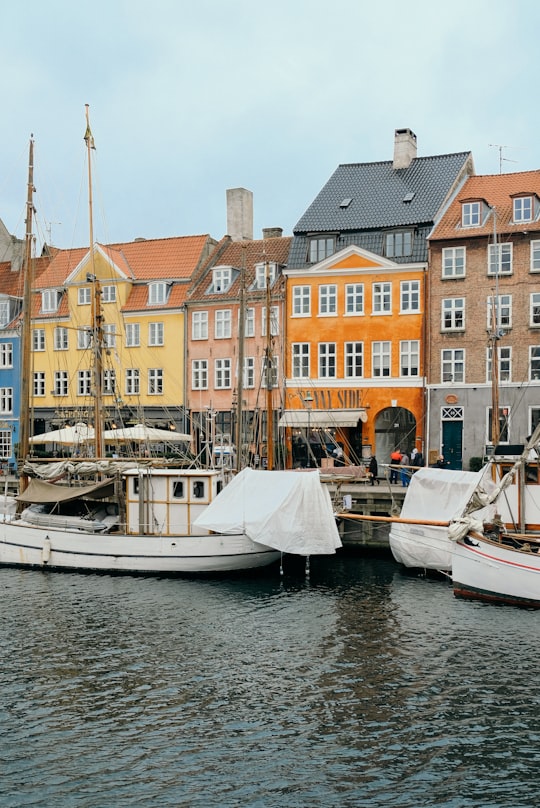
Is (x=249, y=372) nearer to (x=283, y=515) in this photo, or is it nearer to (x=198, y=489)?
(x=198, y=489)

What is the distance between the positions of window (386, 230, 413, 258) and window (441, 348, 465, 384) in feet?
19.8

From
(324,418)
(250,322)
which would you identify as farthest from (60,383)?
(324,418)

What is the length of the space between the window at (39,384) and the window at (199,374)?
11341 mm

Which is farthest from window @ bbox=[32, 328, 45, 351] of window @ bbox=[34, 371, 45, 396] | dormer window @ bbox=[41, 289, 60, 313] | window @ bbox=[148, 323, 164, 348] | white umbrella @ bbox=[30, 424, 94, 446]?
white umbrella @ bbox=[30, 424, 94, 446]

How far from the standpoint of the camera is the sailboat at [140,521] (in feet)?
102

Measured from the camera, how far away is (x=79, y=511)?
36.8 meters

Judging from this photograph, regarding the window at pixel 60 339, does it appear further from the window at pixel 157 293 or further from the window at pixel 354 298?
the window at pixel 354 298

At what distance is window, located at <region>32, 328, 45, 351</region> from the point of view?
59938 millimetres

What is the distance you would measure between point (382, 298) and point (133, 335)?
16915 mm

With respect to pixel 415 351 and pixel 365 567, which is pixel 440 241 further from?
pixel 365 567

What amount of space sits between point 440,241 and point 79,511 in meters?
24.0

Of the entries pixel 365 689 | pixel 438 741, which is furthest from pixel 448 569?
pixel 438 741

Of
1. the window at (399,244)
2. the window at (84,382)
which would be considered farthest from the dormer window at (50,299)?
the window at (399,244)

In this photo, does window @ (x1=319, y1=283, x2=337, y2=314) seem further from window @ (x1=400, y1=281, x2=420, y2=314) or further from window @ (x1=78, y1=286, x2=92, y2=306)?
window @ (x1=78, y1=286, x2=92, y2=306)
